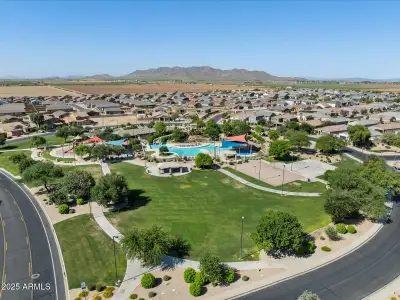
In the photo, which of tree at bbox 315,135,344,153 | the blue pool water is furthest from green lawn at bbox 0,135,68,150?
tree at bbox 315,135,344,153

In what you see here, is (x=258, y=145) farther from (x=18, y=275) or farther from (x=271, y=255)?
(x=18, y=275)

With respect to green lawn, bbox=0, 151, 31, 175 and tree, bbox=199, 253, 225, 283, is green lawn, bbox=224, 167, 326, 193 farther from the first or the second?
green lawn, bbox=0, 151, 31, 175

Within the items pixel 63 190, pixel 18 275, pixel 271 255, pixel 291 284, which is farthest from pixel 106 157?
pixel 291 284

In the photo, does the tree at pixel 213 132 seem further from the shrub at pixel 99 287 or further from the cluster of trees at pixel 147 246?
the shrub at pixel 99 287

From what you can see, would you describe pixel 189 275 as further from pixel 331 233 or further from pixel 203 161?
pixel 203 161

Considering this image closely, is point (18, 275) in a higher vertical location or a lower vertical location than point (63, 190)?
lower

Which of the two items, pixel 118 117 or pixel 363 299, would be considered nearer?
pixel 363 299

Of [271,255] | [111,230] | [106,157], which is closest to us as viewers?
[271,255]
